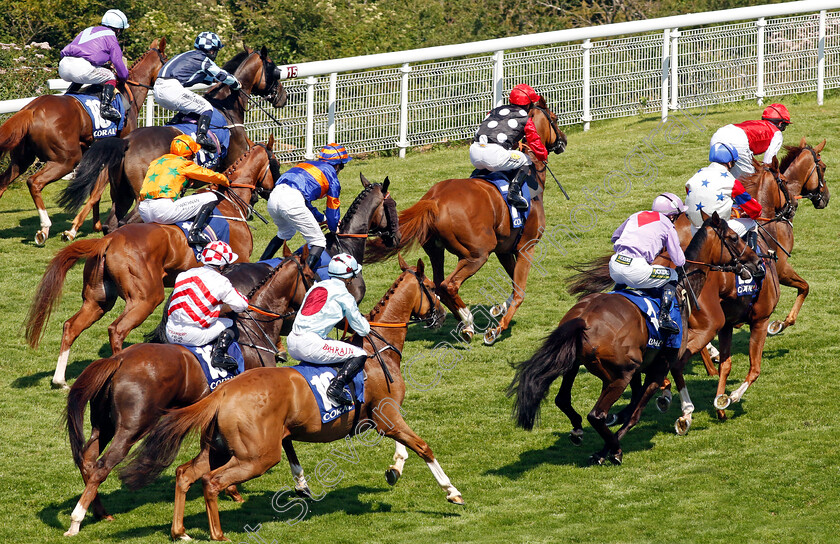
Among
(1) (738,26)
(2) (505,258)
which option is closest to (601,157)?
(1) (738,26)

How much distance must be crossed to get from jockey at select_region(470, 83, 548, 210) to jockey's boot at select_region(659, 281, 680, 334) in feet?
8.58

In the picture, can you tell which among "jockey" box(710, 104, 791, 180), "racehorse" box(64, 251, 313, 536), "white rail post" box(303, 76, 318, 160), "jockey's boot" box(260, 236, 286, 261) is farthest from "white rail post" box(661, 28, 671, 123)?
"racehorse" box(64, 251, 313, 536)

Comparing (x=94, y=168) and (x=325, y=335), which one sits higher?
(x=94, y=168)

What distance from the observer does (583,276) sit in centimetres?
909

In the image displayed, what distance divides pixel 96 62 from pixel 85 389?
20.4ft

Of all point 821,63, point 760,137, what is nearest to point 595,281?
point 760,137

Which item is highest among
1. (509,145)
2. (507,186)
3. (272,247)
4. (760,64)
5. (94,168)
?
(760,64)

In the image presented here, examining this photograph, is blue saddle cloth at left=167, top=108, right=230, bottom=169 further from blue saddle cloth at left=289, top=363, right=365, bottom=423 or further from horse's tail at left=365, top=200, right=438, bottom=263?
blue saddle cloth at left=289, top=363, right=365, bottom=423

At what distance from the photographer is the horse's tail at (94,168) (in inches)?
425

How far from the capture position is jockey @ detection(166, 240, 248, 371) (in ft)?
23.7

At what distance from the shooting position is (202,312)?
23.7ft

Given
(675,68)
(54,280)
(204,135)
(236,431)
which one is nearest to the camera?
(236,431)

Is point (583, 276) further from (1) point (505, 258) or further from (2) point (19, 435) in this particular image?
(2) point (19, 435)

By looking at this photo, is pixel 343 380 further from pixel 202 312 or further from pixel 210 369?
pixel 202 312
